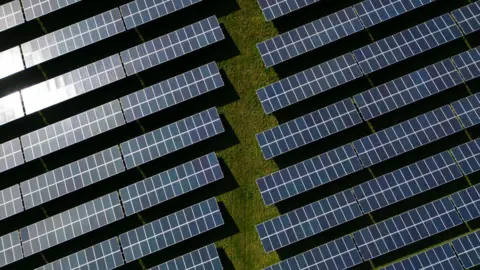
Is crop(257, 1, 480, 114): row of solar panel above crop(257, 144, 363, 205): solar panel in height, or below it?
above

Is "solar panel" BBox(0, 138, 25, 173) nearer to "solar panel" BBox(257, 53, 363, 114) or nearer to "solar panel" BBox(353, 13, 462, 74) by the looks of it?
"solar panel" BBox(257, 53, 363, 114)

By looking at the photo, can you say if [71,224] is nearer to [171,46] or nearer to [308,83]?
[171,46]

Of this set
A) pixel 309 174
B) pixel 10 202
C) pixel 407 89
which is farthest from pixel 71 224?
pixel 407 89

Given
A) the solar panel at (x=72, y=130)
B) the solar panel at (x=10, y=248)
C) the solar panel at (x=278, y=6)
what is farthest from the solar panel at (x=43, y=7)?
the solar panel at (x=10, y=248)

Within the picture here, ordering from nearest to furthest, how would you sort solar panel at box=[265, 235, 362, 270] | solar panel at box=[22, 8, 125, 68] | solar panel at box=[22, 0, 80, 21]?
solar panel at box=[265, 235, 362, 270] → solar panel at box=[22, 8, 125, 68] → solar panel at box=[22, 0, 80, 21]

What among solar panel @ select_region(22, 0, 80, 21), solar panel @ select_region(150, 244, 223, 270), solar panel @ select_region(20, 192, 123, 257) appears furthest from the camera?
solar panel @ select_region(22, 0, 80, 21)

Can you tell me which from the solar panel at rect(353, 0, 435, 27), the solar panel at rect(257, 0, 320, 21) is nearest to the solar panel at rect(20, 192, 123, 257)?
the solar panel at rect(257, 0, 320, 21)

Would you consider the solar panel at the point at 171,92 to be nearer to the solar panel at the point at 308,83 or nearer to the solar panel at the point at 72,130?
the solar panel at the point at 72,130

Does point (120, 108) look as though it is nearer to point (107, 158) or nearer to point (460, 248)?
point (107, 158)
